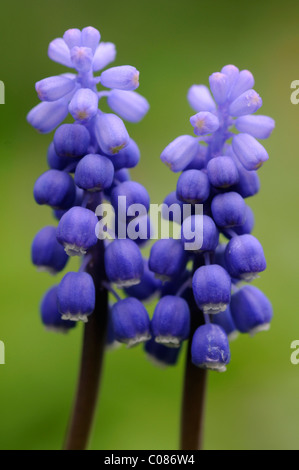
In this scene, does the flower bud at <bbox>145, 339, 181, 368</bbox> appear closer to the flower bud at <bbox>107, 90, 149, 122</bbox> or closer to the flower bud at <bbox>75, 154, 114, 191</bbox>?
the flower bud at <bbox>75, 154, 114, 191</bbox>

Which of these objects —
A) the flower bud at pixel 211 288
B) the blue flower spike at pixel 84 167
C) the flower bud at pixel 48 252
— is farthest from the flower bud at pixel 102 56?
the flower bud at pixel 211 288

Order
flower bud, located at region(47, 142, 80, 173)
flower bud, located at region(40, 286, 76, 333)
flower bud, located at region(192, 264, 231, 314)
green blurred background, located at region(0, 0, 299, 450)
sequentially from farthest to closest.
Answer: green blurred background, located at region(0, 0, 299, 450), flower bud, located at region(40, 286, 76, 333), flower bud, located at region(47, 142, 80, 173), flower bud, located at region(192, 264, 231, 314)

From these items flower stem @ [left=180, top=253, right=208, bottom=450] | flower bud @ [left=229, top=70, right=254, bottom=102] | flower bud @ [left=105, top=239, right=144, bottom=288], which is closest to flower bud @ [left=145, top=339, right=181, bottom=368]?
flower stem @ [left=180, top=253, right=208, bottom=450]

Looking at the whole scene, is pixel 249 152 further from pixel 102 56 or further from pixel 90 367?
pixel 90 367

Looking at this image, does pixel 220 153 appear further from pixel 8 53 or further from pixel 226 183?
pixel 8 53

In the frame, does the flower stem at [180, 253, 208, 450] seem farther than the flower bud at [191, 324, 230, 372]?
Yes
